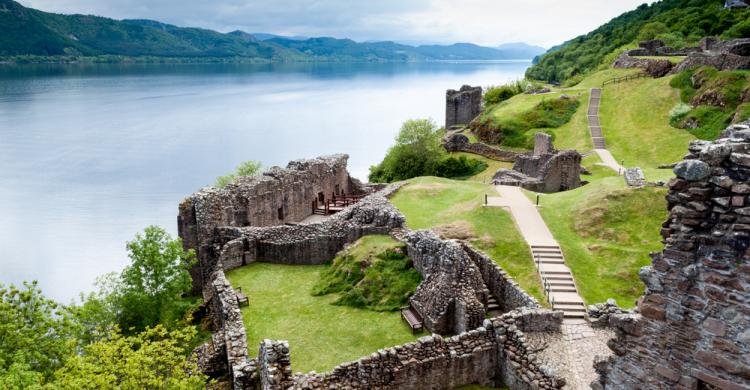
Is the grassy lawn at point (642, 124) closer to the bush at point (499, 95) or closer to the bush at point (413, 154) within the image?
the bush at point (413, 154)

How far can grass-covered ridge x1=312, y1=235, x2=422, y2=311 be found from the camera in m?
27.2

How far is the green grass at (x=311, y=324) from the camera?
23.5 m

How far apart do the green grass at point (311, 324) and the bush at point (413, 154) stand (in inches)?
1673

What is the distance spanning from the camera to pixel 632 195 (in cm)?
3156

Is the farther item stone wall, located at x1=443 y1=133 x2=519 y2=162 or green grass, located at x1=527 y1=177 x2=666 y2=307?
stone wall, located at x1=443 y1=133 x2=519 y2=162

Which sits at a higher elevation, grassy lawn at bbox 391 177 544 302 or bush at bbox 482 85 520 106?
bush at bbox 482 85 520 106

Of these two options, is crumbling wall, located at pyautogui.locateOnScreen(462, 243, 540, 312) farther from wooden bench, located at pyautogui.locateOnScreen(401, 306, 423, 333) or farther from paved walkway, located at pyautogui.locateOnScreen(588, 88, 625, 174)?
paved walkway, located at pyautogui.locateOnScreen(588, 88, 625, 174)

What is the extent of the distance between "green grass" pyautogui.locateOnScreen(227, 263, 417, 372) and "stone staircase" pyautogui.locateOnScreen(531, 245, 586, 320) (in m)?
6.89

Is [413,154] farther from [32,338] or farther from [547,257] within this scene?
[32,338]

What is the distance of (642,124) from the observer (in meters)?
65.9

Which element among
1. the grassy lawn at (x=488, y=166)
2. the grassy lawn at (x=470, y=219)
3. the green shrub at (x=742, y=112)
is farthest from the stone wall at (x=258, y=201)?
the green shrub at (x=742, y=112)

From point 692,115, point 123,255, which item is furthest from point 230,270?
point 692,115

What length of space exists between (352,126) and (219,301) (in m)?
126

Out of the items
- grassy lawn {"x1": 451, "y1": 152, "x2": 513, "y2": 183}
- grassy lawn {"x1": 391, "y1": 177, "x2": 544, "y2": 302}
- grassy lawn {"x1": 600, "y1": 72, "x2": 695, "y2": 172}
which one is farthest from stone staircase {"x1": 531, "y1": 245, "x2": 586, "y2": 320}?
grassy lawn {"x1": 451, "y1": 152, "x2": 513, "y2": 183}
